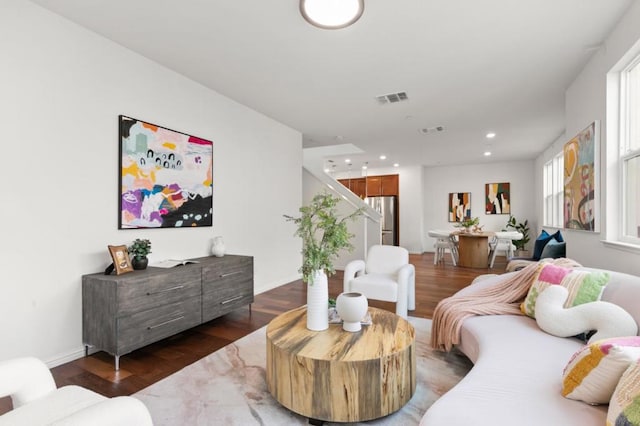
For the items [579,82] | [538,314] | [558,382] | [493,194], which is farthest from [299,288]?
[493,194]

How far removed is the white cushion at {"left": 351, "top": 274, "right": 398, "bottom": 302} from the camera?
3281 mm

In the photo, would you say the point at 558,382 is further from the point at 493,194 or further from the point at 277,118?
the point at 493,194

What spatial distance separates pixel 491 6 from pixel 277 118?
3.14 metres

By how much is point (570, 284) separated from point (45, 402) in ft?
8.99

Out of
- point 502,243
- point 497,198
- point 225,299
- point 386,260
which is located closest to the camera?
point 225,299

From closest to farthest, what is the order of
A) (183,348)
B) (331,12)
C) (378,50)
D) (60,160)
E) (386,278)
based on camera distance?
(331,12) < (60,160) < (183,348) < (378,50) < (386,278)

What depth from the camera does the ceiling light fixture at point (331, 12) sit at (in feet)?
6.86

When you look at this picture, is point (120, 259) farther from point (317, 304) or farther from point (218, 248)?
point (317, 304)

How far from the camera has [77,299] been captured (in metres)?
2.46

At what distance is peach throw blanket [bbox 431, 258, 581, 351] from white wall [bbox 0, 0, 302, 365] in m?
2.62

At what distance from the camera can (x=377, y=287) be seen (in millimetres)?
3334

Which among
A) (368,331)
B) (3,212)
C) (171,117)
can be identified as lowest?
(368,331)

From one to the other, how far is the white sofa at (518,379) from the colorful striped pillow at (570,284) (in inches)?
2.8

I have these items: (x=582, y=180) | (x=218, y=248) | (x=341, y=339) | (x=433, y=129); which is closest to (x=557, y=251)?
(x=582, y=180)
